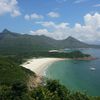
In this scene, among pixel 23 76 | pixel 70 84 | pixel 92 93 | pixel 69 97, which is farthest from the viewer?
pixel 70 84

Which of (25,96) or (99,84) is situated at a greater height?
(25,96)

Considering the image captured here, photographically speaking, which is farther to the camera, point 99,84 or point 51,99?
point 99,84

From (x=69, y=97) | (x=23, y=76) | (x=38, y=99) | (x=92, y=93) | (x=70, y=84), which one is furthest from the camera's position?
(x=70, y=84)

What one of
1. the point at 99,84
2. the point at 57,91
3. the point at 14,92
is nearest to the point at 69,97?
the point at 57,91

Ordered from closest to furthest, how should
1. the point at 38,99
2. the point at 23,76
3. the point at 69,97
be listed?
1. the point at 38,99
2. the point at 69,97
3. the point at 23,76

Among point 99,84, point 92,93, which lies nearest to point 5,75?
point 92,93

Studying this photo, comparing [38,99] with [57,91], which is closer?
[38,99]

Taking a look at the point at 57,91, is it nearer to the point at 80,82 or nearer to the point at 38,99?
the point at 38,99

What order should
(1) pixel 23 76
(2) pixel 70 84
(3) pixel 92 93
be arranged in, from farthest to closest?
(2) pixel 70 84 → (1) pixel 23 76 → (3) pixel 92 93

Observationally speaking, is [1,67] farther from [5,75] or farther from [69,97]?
[69,97]
